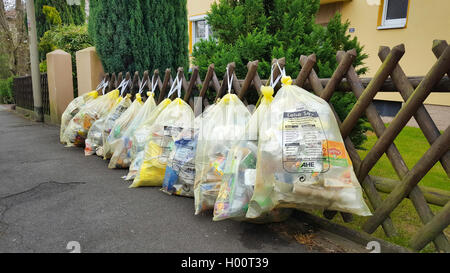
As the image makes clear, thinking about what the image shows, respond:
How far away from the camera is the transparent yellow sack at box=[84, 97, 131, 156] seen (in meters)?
4.25

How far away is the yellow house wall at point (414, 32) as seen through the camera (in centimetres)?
573

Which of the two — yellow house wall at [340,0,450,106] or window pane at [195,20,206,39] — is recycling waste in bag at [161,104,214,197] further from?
window pane at [195,20,206,39]

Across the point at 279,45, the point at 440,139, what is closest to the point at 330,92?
the point at 440,139

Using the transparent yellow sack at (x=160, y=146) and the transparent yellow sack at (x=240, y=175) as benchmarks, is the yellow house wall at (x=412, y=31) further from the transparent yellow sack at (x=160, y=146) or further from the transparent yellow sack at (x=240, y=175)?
the transparent yellow sack at (x=240, y=175)

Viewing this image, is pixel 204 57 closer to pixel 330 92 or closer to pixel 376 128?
pixel 330 92

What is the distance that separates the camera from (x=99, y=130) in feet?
14.1

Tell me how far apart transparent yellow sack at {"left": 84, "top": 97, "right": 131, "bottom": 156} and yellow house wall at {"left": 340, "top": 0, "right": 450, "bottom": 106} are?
5.18 meters

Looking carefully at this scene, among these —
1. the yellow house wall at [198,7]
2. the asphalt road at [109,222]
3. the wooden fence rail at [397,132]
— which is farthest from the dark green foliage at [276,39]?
the yellow house wall at [198,7]

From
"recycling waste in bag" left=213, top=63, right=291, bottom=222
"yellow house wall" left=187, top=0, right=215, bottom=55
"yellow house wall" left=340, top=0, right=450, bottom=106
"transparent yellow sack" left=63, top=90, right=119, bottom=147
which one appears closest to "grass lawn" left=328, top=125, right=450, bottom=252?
"recycling waste in bag" left=213, top=63, right=291, bottom=222

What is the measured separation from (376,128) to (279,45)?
4.88 feet

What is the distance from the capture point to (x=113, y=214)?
246 cm

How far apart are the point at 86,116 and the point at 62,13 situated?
9.20 meters

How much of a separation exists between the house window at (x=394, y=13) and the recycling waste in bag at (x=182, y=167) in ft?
18.4

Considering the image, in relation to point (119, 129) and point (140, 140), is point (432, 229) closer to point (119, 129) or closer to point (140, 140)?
point (140, 140)
